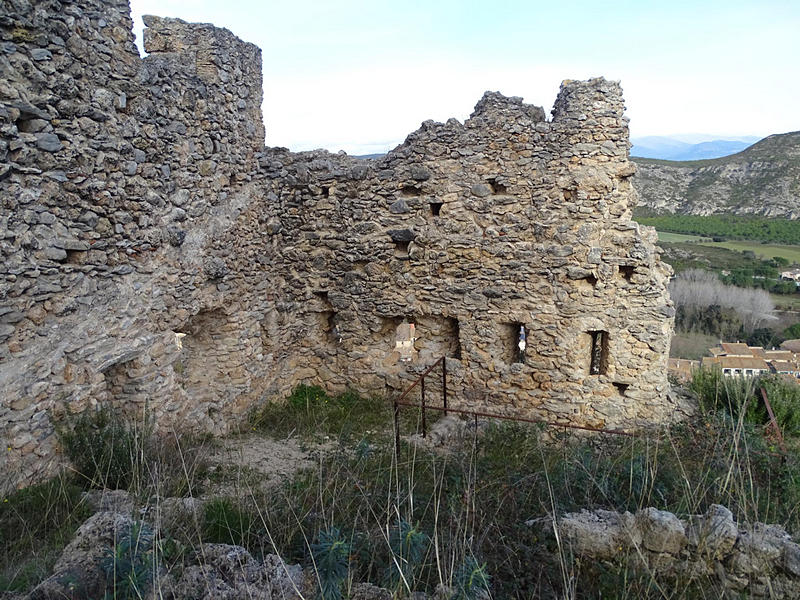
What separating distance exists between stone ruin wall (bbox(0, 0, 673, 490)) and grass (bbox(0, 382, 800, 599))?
108 centimetres

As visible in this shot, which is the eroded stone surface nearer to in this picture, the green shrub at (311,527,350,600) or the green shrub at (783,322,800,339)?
the green shrub at (311,527,350,600)

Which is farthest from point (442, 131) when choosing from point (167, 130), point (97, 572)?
point (97, 572)

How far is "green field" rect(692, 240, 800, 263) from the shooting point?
130 ft

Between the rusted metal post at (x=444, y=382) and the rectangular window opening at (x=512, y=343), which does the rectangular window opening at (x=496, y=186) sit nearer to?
the rectangular window opening at (x=512, y=343)

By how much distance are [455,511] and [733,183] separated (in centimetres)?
4895

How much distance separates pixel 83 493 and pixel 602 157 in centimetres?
625

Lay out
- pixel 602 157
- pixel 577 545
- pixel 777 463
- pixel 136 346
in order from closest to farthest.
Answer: pixel 577 545, pixel 777 463, pixel 136 346, pixel 602 157

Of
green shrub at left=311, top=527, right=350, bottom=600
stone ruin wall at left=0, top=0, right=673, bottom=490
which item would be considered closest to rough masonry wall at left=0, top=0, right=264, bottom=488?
stone ruin wall at left=0, top=0, right=673, bottom=490

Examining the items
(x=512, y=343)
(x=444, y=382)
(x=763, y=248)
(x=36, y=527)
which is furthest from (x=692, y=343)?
(x=36, y=527)

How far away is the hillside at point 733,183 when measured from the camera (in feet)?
135

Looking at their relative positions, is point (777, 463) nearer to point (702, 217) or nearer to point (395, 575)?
point (395, 575)

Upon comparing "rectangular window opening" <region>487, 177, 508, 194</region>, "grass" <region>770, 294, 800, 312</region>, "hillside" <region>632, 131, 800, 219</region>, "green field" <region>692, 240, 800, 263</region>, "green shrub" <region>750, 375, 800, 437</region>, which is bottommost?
"grass" <region>770, 294, 800, 312</region>

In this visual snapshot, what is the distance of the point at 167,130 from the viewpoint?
5.66m

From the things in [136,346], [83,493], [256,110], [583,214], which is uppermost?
[256,110]
